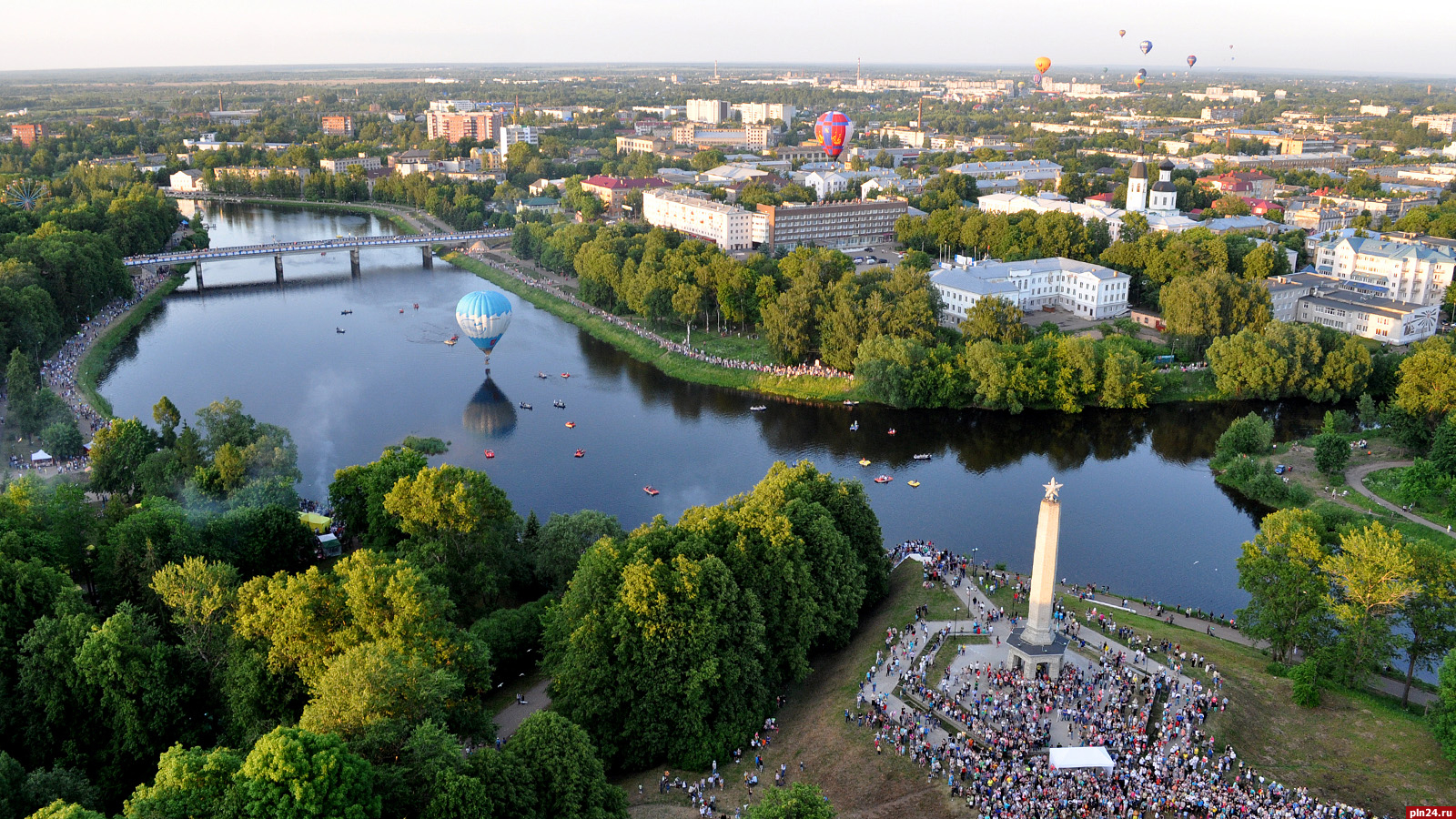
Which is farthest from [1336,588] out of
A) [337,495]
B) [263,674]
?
[337,495]

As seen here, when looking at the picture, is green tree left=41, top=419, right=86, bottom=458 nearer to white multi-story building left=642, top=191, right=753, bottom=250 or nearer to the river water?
the river water

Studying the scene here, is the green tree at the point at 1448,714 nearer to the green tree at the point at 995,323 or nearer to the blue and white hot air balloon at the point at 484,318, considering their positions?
the green tree at the point at 995,323

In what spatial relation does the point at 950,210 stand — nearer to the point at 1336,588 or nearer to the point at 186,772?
the point at 1336,588

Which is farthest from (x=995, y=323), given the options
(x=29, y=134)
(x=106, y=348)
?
(x=29, y=134)

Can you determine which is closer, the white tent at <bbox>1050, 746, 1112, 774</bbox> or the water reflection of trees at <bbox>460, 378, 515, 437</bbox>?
the white tent at <bbox>1050, 746, 1112, 774</bbox>

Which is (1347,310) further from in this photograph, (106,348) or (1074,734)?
(106,348)

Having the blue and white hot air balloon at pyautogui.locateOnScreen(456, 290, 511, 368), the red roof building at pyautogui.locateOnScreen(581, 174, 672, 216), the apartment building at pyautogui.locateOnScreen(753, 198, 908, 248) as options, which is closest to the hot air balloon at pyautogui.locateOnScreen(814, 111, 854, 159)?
the red roof building at pyautogui.locateOnScreen(581, 174, 672, 216)
